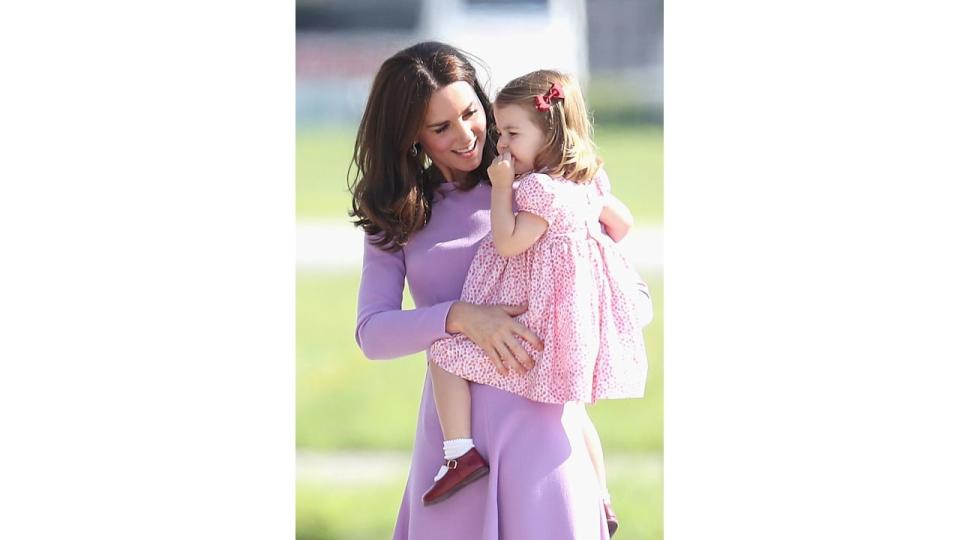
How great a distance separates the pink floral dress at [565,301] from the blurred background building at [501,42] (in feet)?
2.65

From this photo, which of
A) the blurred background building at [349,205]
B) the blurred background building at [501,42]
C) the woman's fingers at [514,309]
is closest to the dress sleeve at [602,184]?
the woman's fingers at [514,309]

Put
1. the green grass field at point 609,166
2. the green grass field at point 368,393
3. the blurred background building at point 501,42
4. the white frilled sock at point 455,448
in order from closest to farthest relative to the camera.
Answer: the white frilled sock at point 455,448, the blurred background building at point 501,42, the green grass field at point 609,166, the green grass field at point 368,393

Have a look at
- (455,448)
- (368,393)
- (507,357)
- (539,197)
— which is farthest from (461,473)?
(368,393)

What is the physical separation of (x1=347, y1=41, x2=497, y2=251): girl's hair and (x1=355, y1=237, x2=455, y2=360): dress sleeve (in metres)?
0.05

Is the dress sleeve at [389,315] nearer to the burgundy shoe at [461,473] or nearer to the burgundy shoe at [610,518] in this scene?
the burgundy shoe at [461,473]

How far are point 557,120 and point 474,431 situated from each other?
0.62 metres

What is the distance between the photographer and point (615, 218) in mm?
2301

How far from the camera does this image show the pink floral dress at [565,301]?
2156mm

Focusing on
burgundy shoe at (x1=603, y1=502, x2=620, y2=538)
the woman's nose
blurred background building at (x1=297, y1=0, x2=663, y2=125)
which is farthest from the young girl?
blurred background building at (x1=297, y1=0, x2=663, y2=125)

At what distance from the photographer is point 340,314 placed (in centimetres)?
392
